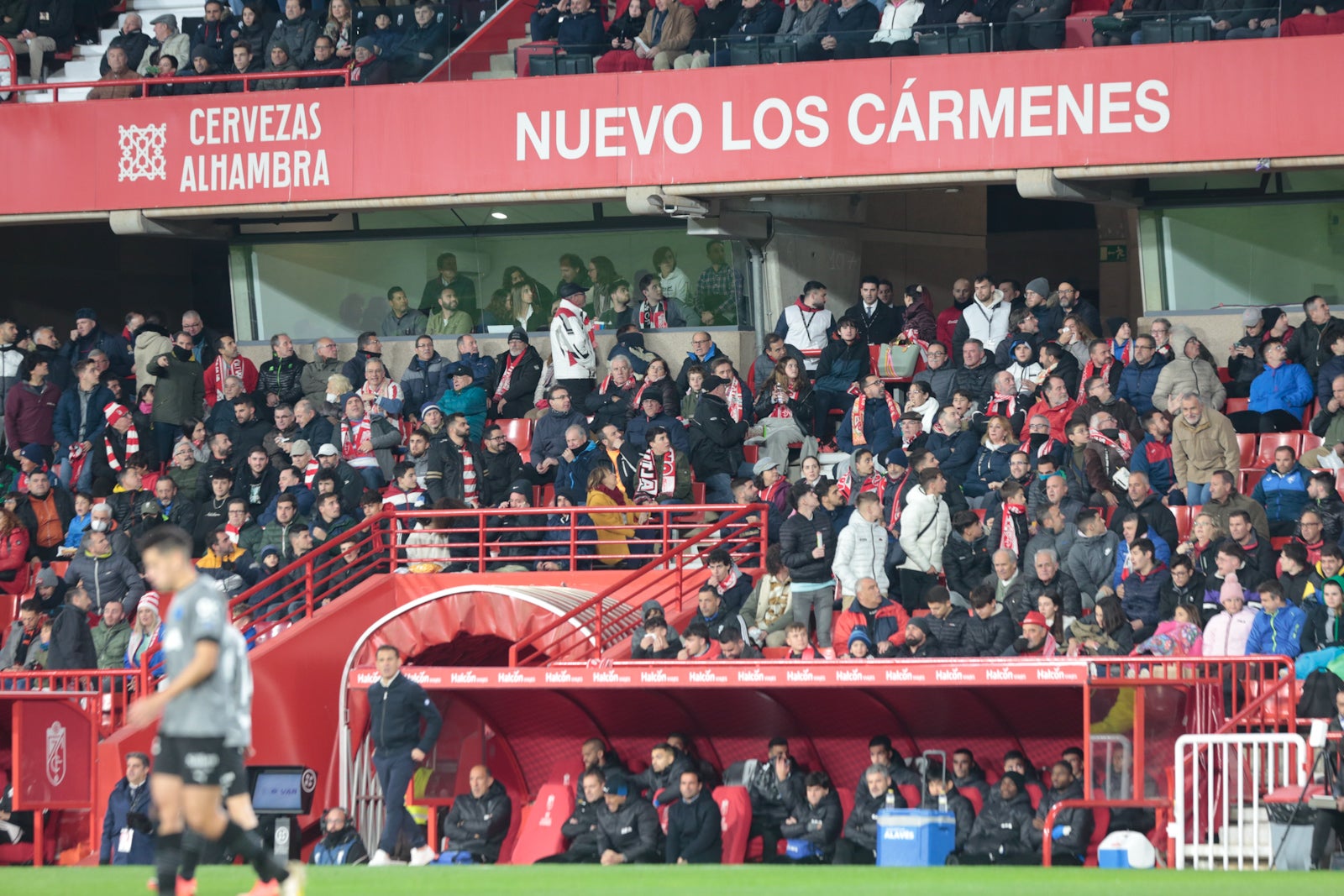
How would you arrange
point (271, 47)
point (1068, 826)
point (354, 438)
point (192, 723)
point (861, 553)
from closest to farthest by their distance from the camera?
point (192, 723) < point (1068, 826) < point (861, 553) < point (354, 438) < point (271, 47)

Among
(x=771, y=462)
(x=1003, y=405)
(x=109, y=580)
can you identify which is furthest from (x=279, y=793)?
(x=1003, y=405)

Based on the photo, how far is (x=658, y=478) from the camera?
18156 millimetres

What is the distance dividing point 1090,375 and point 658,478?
12.9 ft

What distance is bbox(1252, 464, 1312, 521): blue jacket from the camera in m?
16.1

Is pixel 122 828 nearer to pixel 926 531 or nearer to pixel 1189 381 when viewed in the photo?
pixel 926 531

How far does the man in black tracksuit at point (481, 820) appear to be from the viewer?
15.5 m

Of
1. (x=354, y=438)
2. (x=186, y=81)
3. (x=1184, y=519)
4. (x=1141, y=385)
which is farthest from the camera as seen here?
(x=186, y=81)

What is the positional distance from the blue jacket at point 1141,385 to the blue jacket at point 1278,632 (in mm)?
4203

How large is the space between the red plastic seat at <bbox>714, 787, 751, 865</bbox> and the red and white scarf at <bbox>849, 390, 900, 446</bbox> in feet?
14.5

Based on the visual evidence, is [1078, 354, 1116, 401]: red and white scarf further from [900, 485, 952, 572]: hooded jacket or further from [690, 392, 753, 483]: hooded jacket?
[690, 392, 753, 483]: hooded jacket

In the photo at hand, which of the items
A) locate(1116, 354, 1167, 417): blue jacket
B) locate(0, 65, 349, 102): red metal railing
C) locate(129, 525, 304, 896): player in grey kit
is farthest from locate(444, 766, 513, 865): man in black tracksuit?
locate(0, 65, 349, 102): red metal railing

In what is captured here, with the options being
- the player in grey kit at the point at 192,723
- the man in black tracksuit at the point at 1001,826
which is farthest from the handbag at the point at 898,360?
the player in grey kit at the point at 192,723

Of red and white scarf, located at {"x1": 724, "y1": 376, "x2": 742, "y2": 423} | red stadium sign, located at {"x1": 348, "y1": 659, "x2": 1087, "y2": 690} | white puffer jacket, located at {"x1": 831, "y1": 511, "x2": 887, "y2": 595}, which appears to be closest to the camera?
red stadium sign, located at {"x1": 348, "y1": 659, "x2": 1087, "y2": 690}

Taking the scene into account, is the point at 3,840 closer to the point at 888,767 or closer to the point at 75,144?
the point at 888,767
